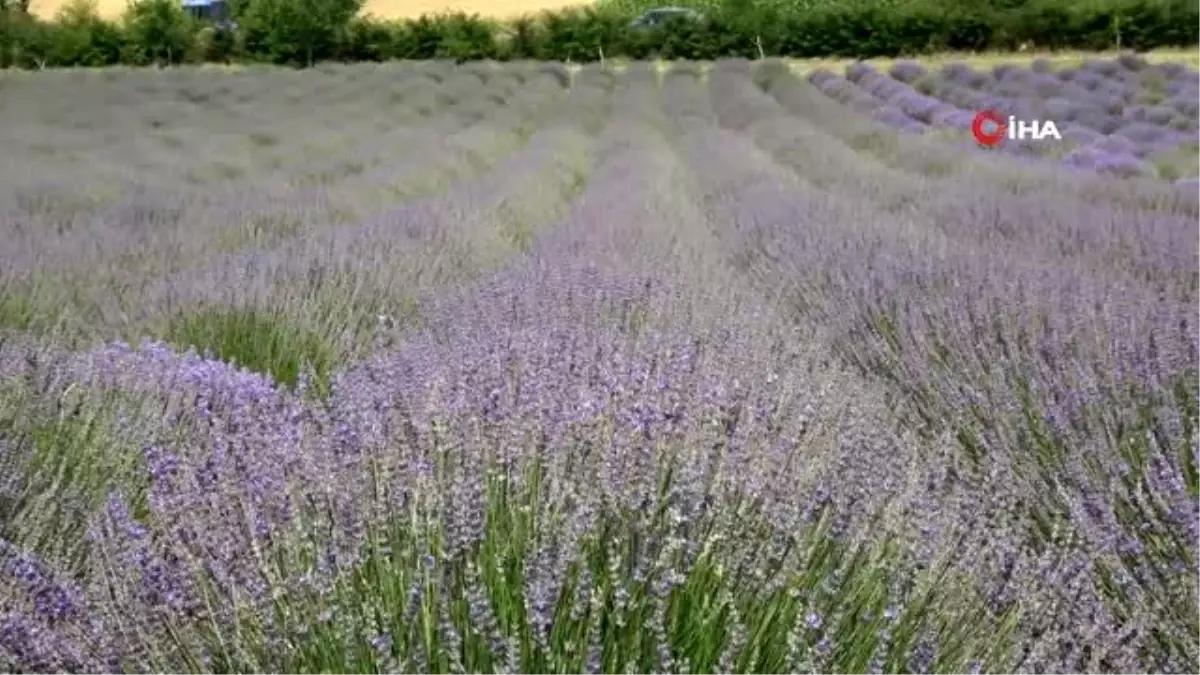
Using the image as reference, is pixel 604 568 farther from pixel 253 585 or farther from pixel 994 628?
pixel 994 628

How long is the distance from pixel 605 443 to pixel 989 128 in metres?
13.2

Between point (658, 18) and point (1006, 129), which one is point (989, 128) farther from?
point (658, 18)

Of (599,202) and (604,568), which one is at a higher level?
(604,568)

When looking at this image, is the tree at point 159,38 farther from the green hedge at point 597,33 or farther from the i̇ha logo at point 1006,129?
the i̇ha logo at point 1006,129

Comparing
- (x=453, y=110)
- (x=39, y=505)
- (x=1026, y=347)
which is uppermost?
(x=39, y=505)

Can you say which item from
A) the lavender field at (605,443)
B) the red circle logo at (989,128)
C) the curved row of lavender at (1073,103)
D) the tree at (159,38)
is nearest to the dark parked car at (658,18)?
the curved row of lavender at (1073,103)

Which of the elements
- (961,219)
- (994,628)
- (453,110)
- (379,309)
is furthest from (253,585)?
(453,110)

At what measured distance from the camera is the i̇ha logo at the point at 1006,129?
13445 mm

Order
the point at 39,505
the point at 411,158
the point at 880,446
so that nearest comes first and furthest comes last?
1. the point at 39,505
2. the point at 880,446
3. the point at 411,158

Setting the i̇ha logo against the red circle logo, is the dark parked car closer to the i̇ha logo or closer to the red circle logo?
the red circle logo

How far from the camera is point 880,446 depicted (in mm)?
2494

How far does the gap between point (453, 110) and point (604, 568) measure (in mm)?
15119

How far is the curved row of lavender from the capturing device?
1137cm

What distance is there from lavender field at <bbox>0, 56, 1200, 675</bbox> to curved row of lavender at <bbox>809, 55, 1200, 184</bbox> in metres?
5.53
